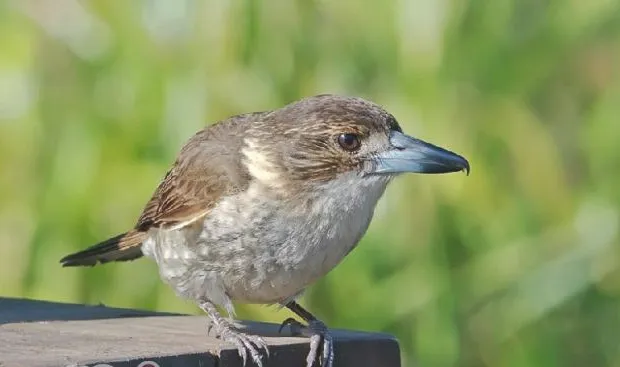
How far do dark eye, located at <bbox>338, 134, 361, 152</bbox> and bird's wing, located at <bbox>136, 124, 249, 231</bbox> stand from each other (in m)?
0.29

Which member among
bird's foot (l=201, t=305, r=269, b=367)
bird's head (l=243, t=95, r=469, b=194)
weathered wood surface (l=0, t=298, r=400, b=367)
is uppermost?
bird's head (l=243, t=95, r=469, b=194)

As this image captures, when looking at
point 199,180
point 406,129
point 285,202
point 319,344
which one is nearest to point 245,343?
point 319,344

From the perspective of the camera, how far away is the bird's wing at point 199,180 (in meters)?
4.58

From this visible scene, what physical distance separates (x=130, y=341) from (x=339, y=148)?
37.7 inches

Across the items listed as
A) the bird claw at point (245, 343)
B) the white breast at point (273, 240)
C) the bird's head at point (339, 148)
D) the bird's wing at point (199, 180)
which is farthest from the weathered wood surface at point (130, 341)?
the bird's head at point (339, 148)

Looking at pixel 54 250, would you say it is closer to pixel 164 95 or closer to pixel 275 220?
pixel 164 95

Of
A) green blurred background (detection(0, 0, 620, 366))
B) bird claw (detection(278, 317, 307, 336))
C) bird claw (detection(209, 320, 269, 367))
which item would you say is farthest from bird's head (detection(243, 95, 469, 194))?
green blurred background (detection(0, 0, 620, 366))

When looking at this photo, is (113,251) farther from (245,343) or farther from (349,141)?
(245,343)

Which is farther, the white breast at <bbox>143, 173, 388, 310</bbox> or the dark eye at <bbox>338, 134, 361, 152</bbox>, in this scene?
the dark eye at <bbox>338, 134, 361, 152</bbox>

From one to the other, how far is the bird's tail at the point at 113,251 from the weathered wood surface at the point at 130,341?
1.27 ft

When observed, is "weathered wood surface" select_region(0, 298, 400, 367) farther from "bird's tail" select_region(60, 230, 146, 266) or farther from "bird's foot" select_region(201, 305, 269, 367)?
"bird's tail" select_region(60, 230, 146, 266)

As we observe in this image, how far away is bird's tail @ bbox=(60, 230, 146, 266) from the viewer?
5.04m

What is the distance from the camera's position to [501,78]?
19.2 ft

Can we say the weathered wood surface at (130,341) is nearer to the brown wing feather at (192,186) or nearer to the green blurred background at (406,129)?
the brown wing feather at (192,186)
